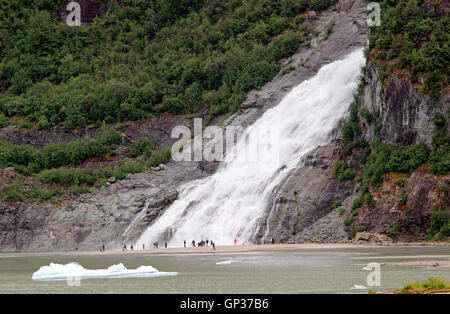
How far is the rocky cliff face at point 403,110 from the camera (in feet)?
242

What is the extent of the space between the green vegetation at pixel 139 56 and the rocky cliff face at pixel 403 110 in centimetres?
3570

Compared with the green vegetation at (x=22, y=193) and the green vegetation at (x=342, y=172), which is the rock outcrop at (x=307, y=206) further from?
the green vegetation at (x=22, y=193)

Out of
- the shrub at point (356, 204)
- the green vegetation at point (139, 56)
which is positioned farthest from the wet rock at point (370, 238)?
the green vegetation at point (139, 56)

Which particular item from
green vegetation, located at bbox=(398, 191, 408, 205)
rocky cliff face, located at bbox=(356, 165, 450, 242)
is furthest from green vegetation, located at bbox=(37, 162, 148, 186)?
green vegetation, located at bbox=(398, 191, 408, 205)

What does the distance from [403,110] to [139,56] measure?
75.0 m

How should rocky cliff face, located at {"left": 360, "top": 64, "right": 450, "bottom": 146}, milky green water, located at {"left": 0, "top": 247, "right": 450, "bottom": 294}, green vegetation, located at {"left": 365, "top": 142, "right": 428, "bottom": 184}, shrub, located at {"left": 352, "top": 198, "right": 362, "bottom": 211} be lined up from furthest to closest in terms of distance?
shrub, located at {"left": 352, "top": 198, "right": 362, "bottom": 211} < rocky cliff face, located at {"left": 360, "top": 64, "right": 450, "bottom": 146} < green vegetation, located at {"left": 365, "top": 142, "right": 428, "bottom": 184} < milky green water, located at {"left": 0, "top": 247, "right": 450, "bottom": 294}

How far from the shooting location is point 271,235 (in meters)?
78.4

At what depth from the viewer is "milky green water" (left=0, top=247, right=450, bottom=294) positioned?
1646 inches

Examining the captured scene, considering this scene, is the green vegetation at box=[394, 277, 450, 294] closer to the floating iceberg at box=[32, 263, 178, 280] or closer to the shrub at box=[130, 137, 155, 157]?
the floating iceberg at box=[32, 263, 178, 280]

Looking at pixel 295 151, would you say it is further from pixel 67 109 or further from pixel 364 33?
pixel 67 109

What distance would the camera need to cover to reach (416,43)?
3150 inches

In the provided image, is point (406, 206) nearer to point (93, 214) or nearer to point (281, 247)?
point (281, 247)

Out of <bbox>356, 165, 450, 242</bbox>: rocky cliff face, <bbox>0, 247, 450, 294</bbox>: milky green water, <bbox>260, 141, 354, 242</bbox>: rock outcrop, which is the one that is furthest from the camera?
<bbox>260, 141, 354, 242</bbox>: rock outcrop

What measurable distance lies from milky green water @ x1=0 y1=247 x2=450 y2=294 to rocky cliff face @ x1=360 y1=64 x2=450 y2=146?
14.0 metres
